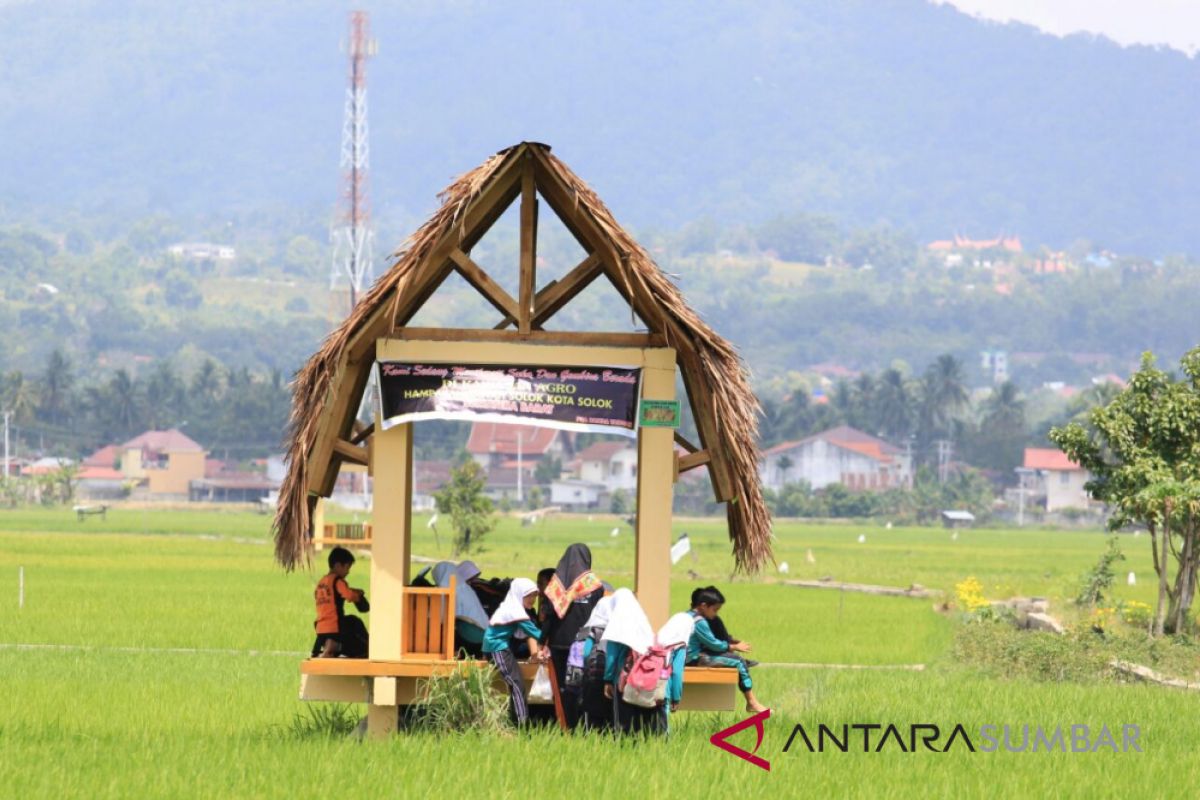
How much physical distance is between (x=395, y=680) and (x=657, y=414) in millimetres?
2634

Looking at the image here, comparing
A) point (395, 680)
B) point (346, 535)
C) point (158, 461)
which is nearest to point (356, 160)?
point (158, 461)

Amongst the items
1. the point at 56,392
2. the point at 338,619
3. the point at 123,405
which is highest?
the point at 56,392

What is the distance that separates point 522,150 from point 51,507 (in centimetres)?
9904

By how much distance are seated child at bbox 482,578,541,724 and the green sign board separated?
1445 mm

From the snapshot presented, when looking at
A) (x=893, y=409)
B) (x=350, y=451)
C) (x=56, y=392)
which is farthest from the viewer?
(x=893, y=409)

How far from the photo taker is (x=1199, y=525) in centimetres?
2641

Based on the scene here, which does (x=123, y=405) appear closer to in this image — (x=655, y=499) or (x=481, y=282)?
(x=481, y=282)

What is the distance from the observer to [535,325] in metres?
15.2

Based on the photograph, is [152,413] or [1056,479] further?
[152,413]

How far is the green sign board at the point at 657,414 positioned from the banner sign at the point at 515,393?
0.08m

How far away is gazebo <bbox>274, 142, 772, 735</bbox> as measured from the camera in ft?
47.9

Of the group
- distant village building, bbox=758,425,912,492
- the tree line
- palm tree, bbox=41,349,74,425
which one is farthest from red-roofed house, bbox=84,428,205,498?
distant village building, bbox=758,425,912,492

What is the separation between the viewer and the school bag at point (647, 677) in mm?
13891

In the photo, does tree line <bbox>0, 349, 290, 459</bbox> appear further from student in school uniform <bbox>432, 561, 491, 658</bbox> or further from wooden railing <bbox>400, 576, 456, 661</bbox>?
wooden railing <bbox>400, 576, 456, 661</bbox>
